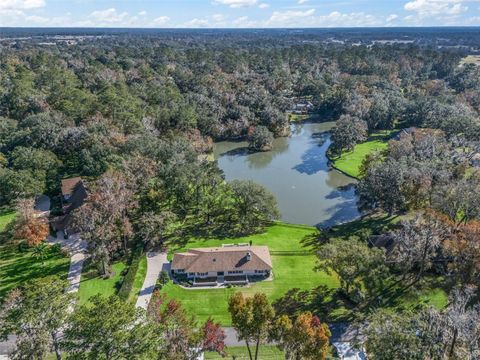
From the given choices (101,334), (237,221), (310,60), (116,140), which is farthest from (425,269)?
(310,60)

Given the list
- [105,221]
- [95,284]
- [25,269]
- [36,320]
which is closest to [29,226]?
[25,269]

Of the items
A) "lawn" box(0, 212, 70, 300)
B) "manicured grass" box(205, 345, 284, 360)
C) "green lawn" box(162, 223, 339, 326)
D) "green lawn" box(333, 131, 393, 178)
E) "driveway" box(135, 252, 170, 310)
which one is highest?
"manicured grass" box(205, 345, 284, 360)

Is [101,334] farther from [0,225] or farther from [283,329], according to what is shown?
[0,225]

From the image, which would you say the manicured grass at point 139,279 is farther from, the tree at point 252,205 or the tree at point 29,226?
the tree at point 252,205

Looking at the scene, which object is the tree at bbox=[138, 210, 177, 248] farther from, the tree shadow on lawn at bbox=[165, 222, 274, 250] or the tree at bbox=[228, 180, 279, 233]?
the tree at bbox=[228, 180, 279, 233]

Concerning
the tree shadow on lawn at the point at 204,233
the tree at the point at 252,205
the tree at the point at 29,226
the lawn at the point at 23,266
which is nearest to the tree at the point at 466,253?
the tree at the point at 252,205

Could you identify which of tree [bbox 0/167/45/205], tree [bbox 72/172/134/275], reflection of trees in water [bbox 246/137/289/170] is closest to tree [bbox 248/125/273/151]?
reflection of trees in water [bbox 246/137/289/170]
